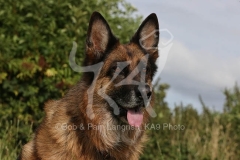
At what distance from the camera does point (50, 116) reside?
19.9 feet

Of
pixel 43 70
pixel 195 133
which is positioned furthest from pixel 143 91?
pixel 195 133

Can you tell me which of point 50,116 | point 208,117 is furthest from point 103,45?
point 208,117

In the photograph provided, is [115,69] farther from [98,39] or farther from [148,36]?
[148,36]

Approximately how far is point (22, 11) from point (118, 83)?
165 inches

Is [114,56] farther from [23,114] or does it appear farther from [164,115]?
[164,115]

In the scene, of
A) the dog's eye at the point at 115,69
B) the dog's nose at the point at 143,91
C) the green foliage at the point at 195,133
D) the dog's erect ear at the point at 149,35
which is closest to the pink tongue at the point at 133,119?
the dog's nose at the point at 143,91

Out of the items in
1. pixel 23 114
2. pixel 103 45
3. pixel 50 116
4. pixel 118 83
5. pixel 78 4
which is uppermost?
pixel 78 4

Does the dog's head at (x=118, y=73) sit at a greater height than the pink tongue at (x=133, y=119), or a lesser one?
greater

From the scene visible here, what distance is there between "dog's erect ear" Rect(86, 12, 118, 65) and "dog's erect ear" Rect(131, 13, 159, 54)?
0.41 meters

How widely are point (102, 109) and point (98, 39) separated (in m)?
0.85

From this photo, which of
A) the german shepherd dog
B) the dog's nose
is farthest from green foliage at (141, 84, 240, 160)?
the dog's nose

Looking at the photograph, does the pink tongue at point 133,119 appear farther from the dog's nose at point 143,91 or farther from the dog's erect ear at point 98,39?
the dog's erect ear at point 98,39

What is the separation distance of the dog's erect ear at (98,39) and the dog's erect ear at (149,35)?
406mm

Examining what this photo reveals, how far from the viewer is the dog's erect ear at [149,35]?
6.35m
